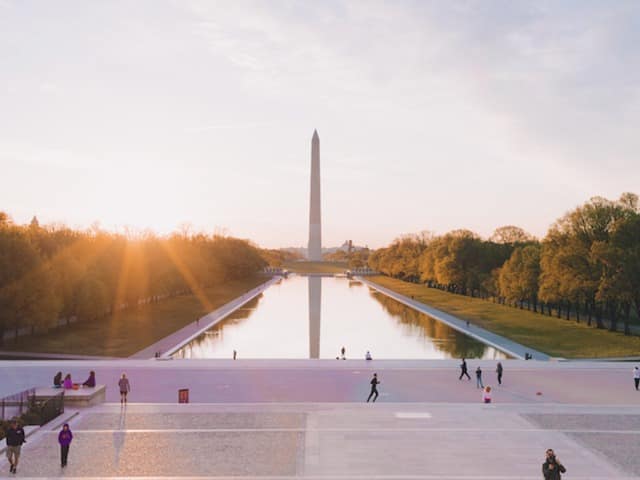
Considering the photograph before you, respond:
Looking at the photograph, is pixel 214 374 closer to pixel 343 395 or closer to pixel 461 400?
pixel 343 395

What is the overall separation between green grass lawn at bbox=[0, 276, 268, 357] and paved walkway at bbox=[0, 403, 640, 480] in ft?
53.7

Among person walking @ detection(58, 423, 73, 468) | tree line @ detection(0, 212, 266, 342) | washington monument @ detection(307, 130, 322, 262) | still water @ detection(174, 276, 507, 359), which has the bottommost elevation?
still water @ detection(174, 276, 507, 359)

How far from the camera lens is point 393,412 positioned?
18.5 meters

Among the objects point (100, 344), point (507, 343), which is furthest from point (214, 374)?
point (507, 343)

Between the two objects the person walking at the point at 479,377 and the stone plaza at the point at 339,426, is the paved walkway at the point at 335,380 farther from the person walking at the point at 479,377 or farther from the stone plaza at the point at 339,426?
the person walking at the point at 479,377

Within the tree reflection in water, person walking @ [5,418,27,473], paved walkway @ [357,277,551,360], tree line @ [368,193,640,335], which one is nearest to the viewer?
person walking @ [5,418,27,473]

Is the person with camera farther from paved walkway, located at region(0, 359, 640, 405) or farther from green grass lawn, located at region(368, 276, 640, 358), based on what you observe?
green grass lawn, located at region(368, 276, 640, 358)

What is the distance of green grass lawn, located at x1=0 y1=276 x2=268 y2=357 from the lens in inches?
1342

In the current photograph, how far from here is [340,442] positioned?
51.2ft

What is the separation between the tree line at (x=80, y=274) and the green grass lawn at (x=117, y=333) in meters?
1.02

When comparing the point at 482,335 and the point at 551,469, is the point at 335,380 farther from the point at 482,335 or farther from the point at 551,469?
the point at 482,335

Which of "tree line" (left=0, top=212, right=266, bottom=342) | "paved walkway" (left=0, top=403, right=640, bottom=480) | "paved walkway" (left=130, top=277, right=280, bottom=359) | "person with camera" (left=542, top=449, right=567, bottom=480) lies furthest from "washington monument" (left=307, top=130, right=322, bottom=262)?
"person with camera" (left=542, top=449, right=567, bottom=480)

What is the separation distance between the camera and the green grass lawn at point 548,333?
112 feet

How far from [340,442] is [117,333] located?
27.9m
